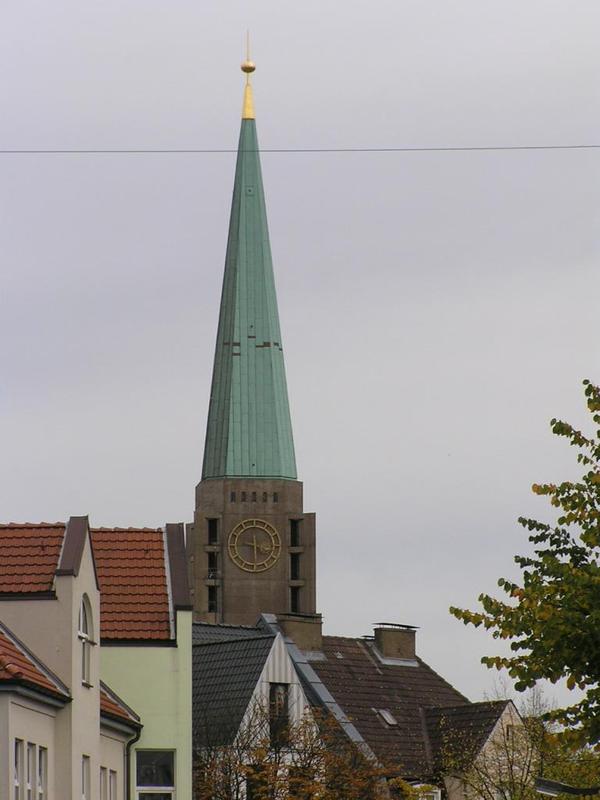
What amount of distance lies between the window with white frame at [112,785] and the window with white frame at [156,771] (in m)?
2.13

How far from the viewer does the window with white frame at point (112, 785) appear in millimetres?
41406

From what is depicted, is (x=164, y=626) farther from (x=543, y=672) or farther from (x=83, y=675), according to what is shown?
(x=543, y=672)

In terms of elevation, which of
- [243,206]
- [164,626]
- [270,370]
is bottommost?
[164,626]

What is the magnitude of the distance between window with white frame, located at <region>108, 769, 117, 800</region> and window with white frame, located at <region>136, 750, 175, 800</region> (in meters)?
2.13

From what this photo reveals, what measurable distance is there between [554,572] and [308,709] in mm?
A: 34612

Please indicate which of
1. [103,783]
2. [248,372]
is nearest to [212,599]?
[248,372]

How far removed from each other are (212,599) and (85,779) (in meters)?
105

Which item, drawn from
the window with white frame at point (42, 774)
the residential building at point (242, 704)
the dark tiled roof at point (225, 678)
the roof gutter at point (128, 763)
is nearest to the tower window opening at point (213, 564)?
the residential building at point (242, 704)

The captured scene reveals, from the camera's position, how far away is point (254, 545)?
479 ft

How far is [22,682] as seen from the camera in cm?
3356

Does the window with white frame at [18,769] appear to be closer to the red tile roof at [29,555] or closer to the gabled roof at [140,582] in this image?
the red tile roof at [29,555]

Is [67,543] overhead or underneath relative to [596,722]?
overhead

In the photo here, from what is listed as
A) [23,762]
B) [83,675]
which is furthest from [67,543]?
[23,762]

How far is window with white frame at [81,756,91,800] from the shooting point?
3825 cm
